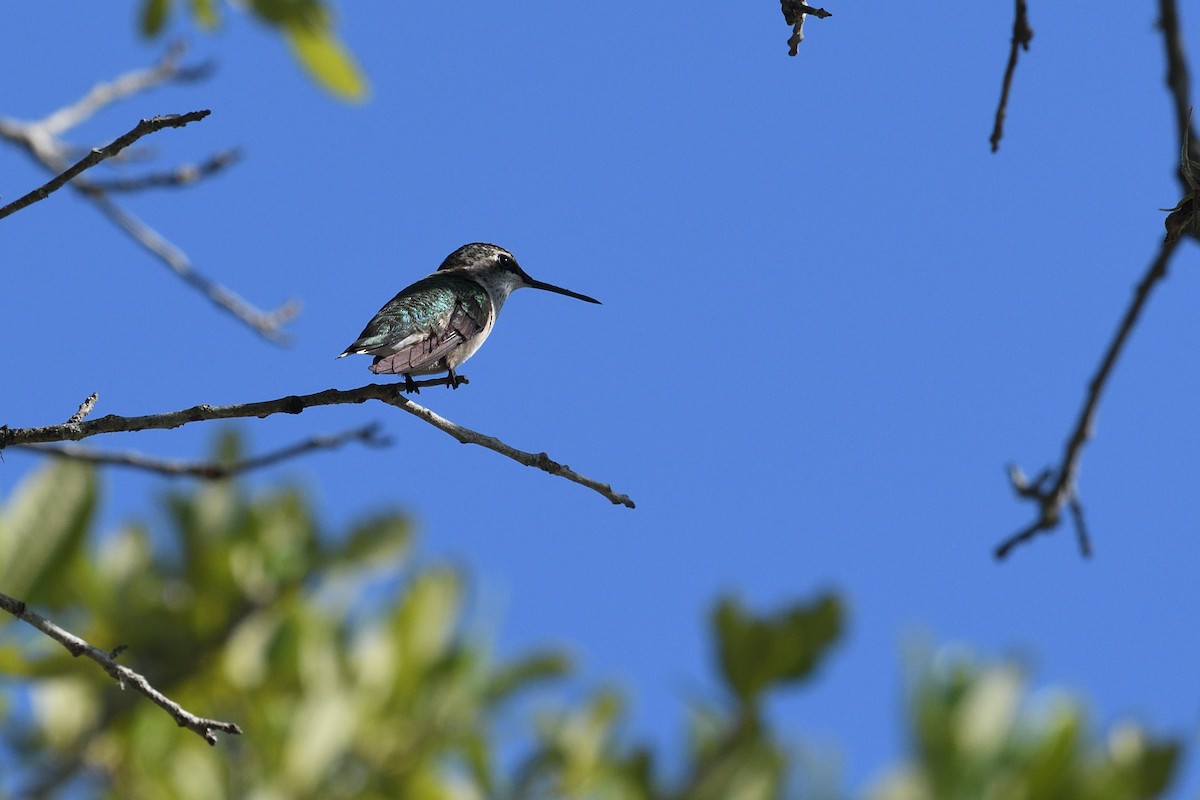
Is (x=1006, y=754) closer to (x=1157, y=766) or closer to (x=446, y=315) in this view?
(x=1157, y=766)

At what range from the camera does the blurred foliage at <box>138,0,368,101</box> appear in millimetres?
2799

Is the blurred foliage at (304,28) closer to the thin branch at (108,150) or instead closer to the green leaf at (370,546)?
the thin branch at (108,150)

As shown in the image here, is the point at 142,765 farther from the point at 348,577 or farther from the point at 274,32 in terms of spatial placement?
the point at 274,32

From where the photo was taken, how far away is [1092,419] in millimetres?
2332

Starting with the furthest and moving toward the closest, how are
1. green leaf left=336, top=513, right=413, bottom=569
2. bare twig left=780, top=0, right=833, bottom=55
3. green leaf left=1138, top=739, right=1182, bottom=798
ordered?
1. green leaf left=336, top=513, right=413, bottom=569
2. green leaf left=1138, top=739, right=1182, bottom=798
3. bare twig left=780, top=0, right=833, bottom=55

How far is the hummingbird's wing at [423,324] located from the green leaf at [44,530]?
93 cm

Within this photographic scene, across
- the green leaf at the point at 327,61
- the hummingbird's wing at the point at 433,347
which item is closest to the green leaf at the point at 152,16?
the green leaf at the point at 327,61

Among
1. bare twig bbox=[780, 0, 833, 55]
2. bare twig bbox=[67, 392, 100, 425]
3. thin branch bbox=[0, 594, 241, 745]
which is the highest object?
bare twig bbox=[780, 0, 833, 55]

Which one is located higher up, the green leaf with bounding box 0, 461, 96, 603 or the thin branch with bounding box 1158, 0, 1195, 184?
the thin branch with bounding box 1158, 0, 1195, 184

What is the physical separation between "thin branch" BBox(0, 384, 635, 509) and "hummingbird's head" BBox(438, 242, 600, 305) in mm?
2525

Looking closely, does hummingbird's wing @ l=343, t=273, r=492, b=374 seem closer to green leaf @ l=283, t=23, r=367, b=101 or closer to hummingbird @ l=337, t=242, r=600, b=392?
hummingbird @ l=337, t=242, r=600, b=392

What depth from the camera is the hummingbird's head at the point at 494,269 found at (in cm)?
582

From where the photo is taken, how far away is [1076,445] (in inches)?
93.0

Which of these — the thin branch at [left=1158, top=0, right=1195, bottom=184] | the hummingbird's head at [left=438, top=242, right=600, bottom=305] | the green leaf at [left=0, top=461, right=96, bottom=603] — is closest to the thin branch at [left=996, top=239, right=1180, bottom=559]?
the thin branch at [left=1158, top=0, right=1195, bottom=184]
